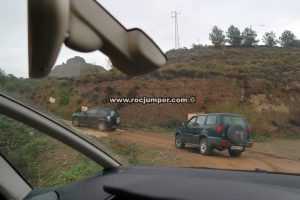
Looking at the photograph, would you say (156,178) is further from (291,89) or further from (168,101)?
(291,89)

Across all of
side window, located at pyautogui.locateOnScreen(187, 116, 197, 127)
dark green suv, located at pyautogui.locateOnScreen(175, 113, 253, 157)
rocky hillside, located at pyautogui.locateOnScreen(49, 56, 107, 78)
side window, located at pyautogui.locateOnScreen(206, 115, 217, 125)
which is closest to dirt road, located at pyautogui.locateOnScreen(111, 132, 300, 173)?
dark green suv, located at pyautogui.locateOnScreen(175, 113, 253, 157)

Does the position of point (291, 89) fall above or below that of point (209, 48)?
below

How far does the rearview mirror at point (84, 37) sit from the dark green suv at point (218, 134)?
4.33 meters

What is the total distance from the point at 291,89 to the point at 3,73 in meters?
33.5

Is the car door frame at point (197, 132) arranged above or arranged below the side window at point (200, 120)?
below

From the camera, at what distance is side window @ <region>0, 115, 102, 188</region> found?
2385 mm

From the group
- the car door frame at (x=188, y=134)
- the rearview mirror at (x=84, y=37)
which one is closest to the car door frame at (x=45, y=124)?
the rearview mirror at (x=84, y=37)

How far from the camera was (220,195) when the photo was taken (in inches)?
55.2

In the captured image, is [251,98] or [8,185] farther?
[251,98]

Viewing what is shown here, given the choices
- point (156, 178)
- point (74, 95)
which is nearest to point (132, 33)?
point (156, 178)

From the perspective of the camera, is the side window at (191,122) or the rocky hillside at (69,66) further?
the side window at (191,122)

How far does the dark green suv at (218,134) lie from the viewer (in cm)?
567

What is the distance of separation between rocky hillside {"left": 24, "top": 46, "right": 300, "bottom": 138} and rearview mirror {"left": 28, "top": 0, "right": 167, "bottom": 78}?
2616 centimetres

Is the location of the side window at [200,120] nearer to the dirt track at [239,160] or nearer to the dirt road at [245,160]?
the dirt track at [239,160]
